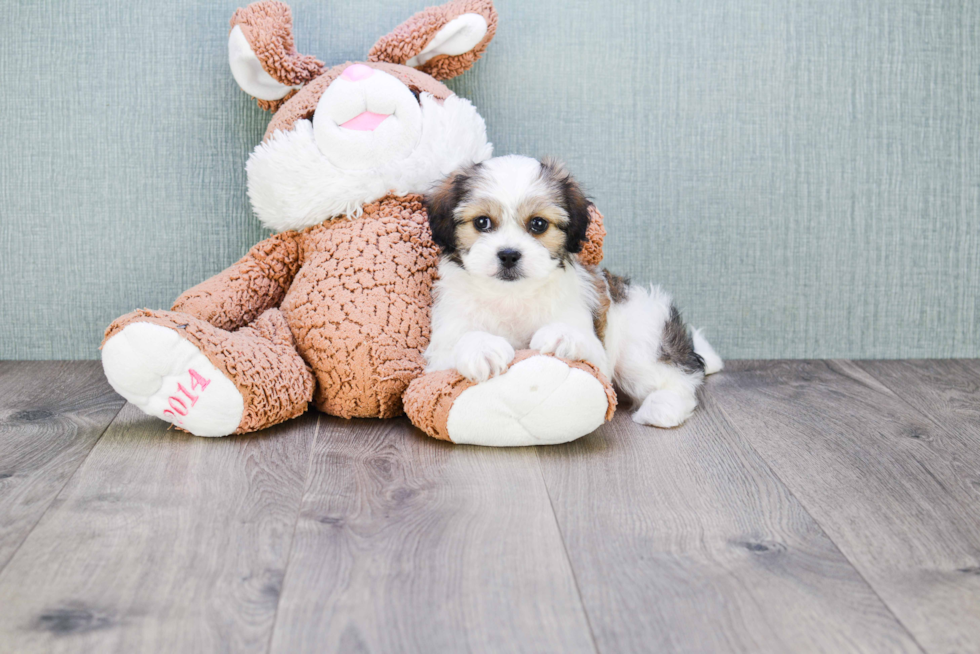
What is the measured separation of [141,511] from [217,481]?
163mm

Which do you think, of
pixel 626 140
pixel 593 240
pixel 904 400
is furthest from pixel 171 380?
pixel 904 400

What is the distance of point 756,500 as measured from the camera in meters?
1.56

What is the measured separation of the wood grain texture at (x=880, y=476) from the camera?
4.02ft

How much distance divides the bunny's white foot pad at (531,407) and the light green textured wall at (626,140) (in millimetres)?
856

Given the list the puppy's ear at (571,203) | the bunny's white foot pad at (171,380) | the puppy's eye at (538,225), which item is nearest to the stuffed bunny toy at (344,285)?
the bunny's white foot pad at (171,380)

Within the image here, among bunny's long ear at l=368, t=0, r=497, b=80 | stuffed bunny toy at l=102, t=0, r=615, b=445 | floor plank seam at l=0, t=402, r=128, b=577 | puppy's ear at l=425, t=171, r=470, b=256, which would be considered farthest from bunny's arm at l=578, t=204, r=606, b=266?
floor plank seam at l=0, t=402, r=128, b=577

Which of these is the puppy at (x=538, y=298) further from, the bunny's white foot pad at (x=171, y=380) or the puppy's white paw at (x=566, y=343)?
the bunny's white foot pad at (x=171, y=380)

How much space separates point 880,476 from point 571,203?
2.72ft

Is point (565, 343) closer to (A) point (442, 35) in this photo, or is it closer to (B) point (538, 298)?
(B) point (538, 298)

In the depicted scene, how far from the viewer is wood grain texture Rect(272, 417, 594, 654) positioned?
1.12 metres

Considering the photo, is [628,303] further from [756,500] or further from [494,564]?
[494,564]

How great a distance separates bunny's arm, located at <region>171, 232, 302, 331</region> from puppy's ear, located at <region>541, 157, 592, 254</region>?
70cm

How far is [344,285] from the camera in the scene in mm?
2012

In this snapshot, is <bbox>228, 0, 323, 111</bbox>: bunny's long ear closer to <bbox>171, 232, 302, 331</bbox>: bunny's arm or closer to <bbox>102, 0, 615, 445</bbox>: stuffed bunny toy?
<bbox>102, 0, 615, 445</bbox>: stuffed bunny toy
